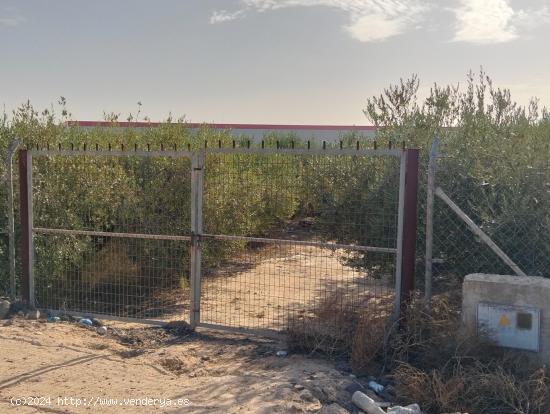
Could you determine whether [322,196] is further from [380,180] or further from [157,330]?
[157,330]

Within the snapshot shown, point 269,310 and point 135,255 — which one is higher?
point 135,255

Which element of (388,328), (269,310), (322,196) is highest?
(322,196)

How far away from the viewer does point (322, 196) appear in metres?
7.46

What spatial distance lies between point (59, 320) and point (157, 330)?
4.05 feet

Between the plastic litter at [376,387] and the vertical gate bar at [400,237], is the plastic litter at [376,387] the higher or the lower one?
the lower one

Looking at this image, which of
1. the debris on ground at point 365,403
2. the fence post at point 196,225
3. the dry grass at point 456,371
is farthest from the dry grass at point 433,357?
the fence post at point 196,225

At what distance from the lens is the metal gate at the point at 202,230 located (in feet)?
21.2

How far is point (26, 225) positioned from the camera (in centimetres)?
734

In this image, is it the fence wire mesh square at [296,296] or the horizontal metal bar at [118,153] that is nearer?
the fence wire mesh square at [296,296]

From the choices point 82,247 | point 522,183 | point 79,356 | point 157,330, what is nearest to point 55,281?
point 82,247

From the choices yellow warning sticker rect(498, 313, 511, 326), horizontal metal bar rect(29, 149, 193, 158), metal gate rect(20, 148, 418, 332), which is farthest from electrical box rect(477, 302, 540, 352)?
horizontal metal bar rect(29, 149, 193, 158)

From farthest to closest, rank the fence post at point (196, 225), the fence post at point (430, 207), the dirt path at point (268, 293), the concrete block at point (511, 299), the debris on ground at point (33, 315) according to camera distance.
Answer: the dirt path at point (268, 293)
the debris on ground at point (33, 315)
the fence post at point (196, 225)
the fence post at point (430, 207)
the concrete block at point (511, 299)

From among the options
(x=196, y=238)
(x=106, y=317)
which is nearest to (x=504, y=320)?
(x=196, y=238)

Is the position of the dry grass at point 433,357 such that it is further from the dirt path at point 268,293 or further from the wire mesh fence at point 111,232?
the wire mesh fence at point 111,232
